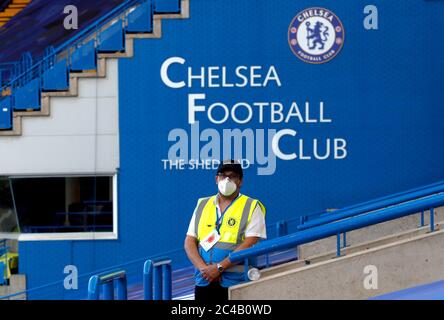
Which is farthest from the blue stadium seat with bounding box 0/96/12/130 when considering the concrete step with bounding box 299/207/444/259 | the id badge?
the id badge

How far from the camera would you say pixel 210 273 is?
5906mm

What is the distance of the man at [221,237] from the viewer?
5.96 metres

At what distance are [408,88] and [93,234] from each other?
4.31 metres

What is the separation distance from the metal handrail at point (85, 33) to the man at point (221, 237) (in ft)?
20.3

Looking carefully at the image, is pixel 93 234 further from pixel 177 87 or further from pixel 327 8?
pixel 327 8

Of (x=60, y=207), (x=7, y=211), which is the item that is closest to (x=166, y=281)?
(x=60, y=207)

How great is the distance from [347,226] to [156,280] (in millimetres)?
2532

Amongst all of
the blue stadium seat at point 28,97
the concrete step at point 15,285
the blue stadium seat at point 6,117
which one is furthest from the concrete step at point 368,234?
the blue stadium seat at point 6,117

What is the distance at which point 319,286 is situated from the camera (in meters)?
6.17

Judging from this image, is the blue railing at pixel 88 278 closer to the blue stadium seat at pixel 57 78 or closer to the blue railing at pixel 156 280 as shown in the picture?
the blue stadium seat at pixel 57 78

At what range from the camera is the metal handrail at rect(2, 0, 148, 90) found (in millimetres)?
11867

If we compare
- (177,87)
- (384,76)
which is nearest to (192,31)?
(177,87)

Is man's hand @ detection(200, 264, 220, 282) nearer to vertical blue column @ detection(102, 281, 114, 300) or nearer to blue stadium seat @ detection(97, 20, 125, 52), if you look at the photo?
vertical blue column @ detection(102, 281, 114, 300)

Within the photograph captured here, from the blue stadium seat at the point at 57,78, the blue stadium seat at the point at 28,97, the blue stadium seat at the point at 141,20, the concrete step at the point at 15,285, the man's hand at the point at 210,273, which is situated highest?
the blue stadium seat at the point at 141,20
